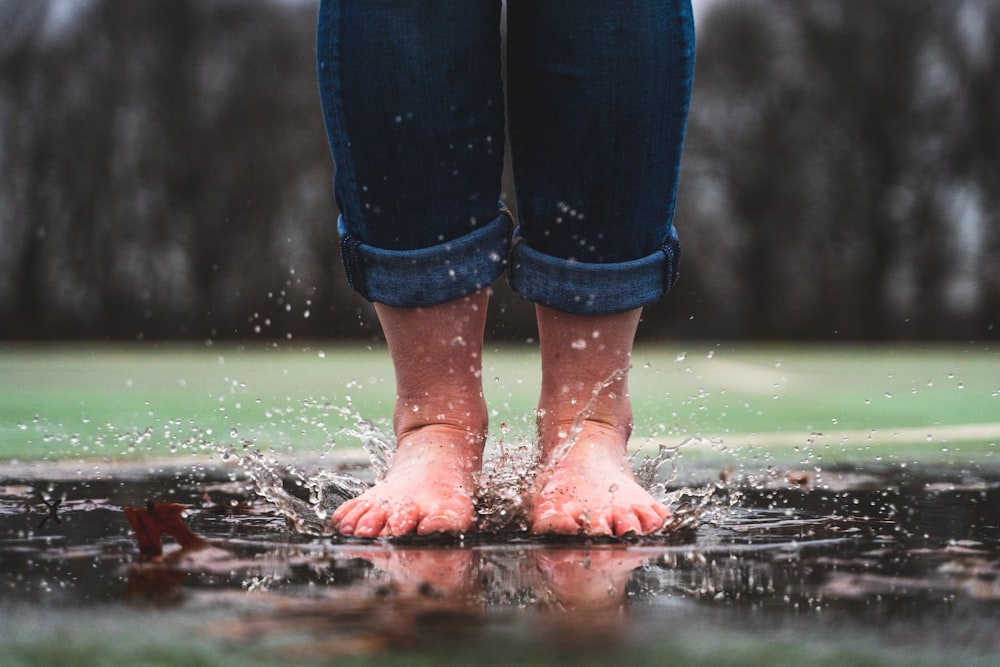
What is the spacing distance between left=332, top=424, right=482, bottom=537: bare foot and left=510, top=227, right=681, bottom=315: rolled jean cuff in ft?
0.64

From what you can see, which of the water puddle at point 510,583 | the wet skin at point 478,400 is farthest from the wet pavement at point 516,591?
the wet skin at point 478,400

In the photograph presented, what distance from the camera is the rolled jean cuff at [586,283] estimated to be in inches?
51.8

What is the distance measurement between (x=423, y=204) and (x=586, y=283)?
8.3 inches

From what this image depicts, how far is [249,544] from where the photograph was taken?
1.01m

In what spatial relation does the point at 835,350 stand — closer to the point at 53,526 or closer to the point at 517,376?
the point at 517,376

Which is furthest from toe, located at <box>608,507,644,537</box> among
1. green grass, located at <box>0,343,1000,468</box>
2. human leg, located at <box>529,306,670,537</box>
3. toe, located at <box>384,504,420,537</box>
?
green grass, located at <box>0,343,1000,468</box>

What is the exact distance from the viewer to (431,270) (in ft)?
4.26

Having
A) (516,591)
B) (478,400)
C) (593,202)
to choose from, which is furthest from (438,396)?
(516,591)

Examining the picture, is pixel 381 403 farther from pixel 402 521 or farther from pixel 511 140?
pixel 402 521

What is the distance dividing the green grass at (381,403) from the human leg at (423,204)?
0.30 meters

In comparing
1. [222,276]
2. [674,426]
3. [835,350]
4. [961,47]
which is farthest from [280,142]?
[674,426]

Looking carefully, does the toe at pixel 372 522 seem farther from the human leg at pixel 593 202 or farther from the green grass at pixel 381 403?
the green grass at pixel 381 403

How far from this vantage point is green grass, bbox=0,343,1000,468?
7.44 feet

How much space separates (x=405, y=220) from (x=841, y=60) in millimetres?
12407
